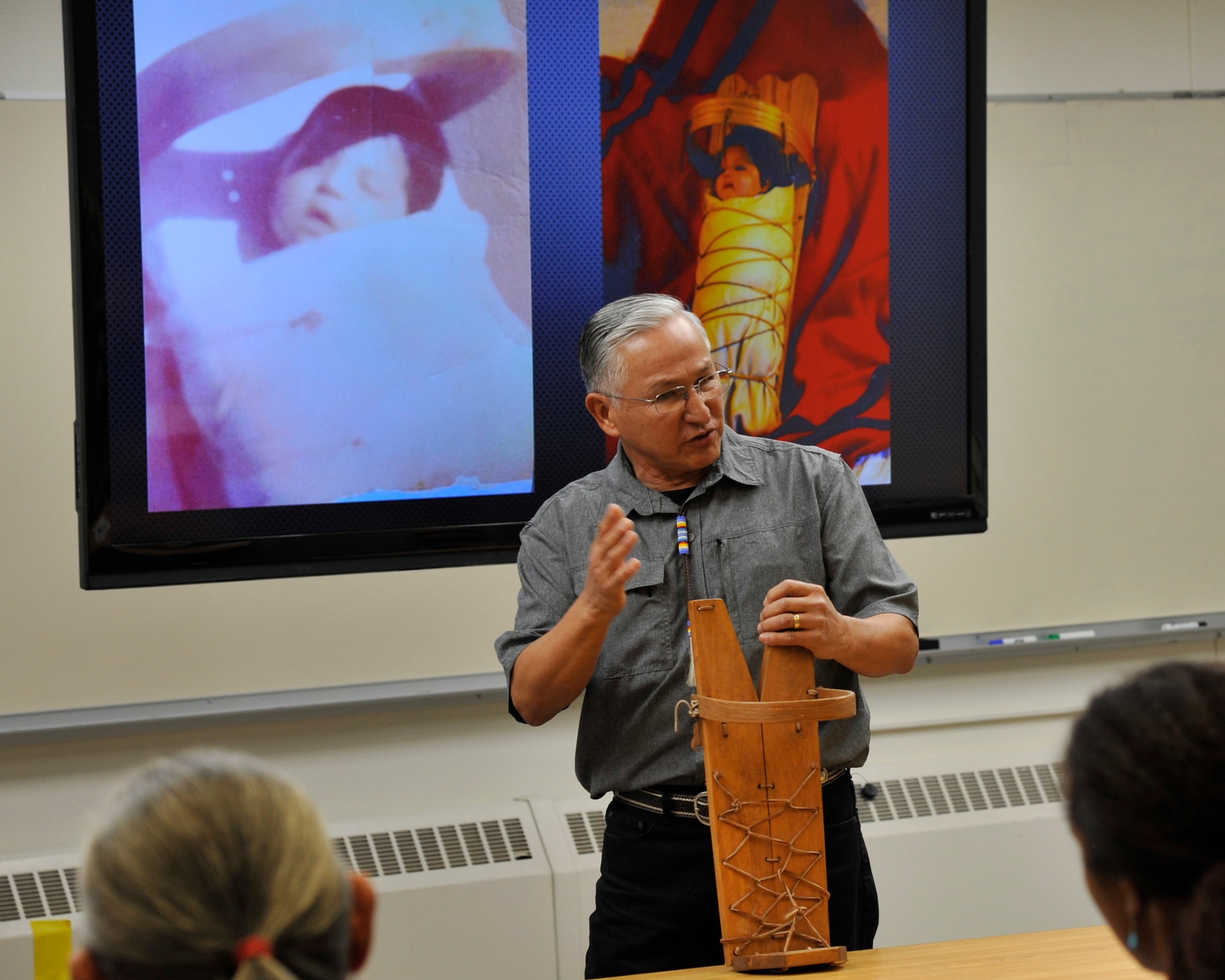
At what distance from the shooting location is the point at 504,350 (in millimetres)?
2336

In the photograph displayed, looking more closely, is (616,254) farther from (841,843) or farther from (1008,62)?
(1008,62)

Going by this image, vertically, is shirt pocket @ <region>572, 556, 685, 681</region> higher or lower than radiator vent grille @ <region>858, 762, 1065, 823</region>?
higher

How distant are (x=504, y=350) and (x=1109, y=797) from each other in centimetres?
163

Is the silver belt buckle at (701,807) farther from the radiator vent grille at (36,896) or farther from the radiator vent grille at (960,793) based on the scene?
the radiator vent grille at (36,896)

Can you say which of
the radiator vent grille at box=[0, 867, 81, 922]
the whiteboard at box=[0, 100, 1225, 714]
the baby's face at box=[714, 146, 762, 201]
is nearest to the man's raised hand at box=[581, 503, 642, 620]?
the baby's face at box=[714, 146, 762, 201]

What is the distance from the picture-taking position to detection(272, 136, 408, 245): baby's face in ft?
7.22

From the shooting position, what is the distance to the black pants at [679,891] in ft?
5.95

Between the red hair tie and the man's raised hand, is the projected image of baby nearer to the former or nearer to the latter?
the man's raised hand

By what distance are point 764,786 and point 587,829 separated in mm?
1372

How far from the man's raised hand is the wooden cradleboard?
113mm

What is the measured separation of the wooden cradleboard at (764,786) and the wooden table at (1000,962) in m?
0.05

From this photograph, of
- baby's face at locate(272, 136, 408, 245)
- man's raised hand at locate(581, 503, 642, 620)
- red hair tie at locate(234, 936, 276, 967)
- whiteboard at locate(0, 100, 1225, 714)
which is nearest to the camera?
red hair tie at locate(234, 936, 276, 967)

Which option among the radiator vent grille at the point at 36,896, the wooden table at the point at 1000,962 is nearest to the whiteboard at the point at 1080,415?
the radiator vent grille at the point at 36,896

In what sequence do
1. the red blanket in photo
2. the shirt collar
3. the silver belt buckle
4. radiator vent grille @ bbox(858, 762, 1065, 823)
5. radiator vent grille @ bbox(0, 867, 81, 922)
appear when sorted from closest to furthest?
1. the silver belt buckle
2. the shirt collar
3. the red blanket in photo
4. radiator vent grille @ bbox(0, 867, 81, 922)
5. radiator vent grille @ bbox(858, 762, 1065, 823)
